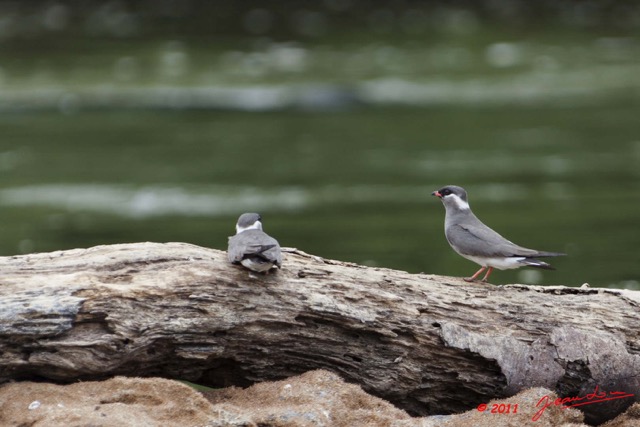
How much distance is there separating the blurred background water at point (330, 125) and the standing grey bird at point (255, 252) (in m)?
7.79

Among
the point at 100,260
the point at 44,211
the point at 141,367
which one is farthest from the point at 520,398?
the point at 44,211

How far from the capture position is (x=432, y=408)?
8070 mm

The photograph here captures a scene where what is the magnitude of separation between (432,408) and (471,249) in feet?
4.67

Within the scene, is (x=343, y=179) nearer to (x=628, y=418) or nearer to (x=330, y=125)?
(x=330, y=125)

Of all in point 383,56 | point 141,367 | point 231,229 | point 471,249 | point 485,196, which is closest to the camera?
point 141,367

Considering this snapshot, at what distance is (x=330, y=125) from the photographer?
3081 cm

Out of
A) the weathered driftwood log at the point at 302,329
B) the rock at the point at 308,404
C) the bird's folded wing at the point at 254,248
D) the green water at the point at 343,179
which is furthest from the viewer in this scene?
the green water at the point at 343,179

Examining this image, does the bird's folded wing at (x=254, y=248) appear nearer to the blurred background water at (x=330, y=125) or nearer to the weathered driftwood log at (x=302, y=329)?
the weathered driftwood log at (x=302, y=329)

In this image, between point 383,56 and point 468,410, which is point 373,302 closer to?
point 468,410

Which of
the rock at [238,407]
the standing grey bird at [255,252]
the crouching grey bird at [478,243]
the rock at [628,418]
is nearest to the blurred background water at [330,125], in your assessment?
the crouching grey bird at [478,243]

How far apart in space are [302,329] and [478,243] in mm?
1834

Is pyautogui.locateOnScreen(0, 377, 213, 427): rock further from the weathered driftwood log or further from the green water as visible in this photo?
the green water

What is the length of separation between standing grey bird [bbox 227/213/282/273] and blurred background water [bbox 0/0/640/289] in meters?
7.79

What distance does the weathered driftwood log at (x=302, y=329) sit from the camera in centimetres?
732
